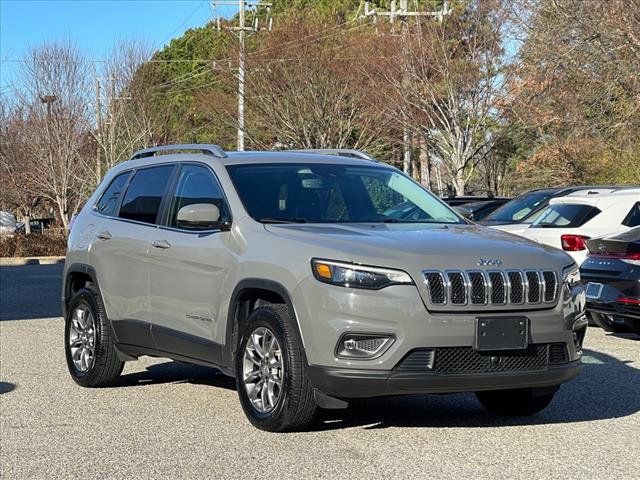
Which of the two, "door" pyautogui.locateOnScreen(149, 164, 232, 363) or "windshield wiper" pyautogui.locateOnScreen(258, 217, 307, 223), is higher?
"windshield wiper" pyautogui.locateOnScreen(258, 217, 307, 223)

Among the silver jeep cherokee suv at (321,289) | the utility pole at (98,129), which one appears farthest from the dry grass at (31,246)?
the silver jeep cherokee suv at (321,289)

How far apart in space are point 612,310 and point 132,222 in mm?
5048

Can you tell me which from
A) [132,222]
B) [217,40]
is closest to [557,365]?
[132,222]

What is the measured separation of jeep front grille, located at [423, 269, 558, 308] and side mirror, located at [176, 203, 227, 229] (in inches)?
67.4

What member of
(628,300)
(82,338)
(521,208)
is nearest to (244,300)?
(82,338)

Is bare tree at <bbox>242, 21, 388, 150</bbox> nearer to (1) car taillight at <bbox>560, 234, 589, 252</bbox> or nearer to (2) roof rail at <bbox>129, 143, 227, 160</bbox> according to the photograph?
(1) car taillight at <bbox>560, 234, 589, 252</bbox>

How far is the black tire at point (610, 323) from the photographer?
12.5m

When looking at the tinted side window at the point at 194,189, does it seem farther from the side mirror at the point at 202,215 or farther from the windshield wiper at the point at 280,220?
the windshield wiper at the point at 280,220

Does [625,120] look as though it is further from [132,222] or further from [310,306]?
[310,306]

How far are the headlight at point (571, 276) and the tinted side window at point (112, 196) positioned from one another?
3936 millimetres

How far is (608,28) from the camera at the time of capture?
22844 mm

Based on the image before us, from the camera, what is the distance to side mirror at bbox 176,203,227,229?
7215mm

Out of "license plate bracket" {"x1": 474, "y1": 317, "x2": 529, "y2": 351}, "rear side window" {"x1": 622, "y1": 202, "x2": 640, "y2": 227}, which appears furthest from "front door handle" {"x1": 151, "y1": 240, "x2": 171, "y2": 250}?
"rear side window" {"x1": 622, "y1": 202, "x2": 640, "y2": 227}

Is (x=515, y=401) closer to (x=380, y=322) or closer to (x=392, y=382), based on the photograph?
(x=392, y=382)
